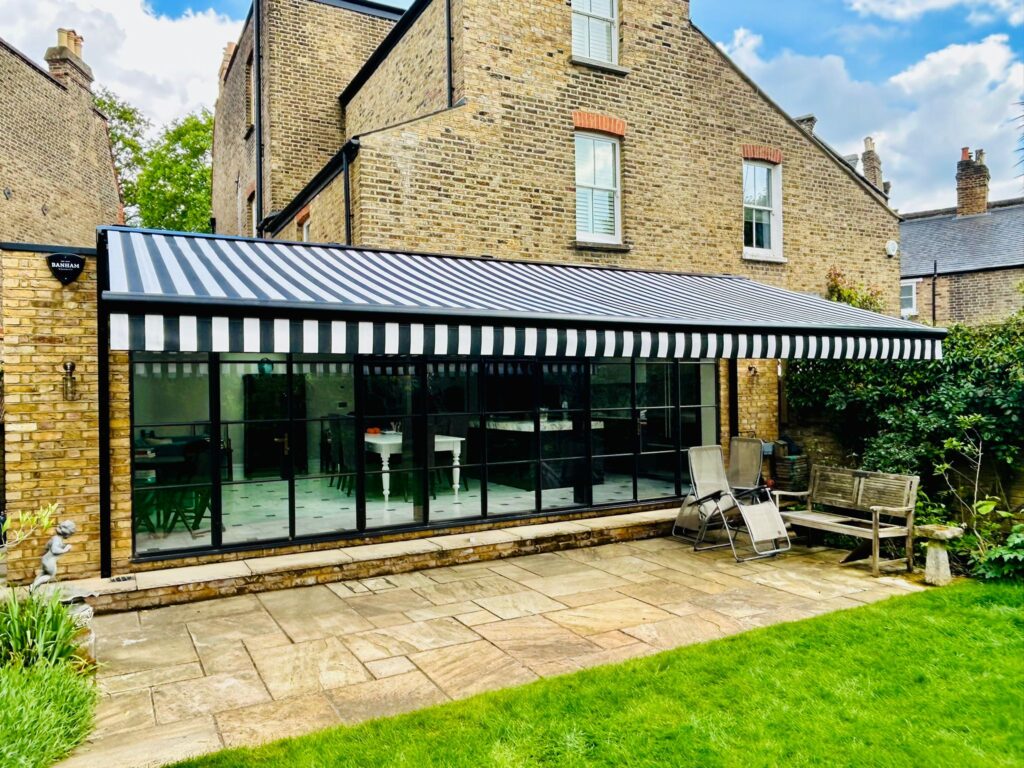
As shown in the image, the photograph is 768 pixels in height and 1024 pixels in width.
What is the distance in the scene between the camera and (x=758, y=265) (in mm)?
12867

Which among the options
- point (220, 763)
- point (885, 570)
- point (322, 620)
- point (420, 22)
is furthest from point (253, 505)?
point (420, 22)

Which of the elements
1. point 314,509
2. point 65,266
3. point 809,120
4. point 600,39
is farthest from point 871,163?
point 65,266

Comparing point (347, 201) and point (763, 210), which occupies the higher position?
point (763, 210)

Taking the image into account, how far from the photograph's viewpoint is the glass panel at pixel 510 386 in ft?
30.3

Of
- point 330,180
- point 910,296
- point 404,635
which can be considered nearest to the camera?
point 404,635

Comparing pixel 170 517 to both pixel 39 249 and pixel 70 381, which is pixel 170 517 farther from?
pixel 39 249

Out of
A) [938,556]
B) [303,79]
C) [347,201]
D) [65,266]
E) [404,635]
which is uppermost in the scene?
[303,79]

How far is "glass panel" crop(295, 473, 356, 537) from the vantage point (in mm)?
8023

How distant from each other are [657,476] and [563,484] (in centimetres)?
166

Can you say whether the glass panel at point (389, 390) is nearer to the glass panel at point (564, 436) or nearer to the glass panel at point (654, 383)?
the glass panel at point (564, 436)

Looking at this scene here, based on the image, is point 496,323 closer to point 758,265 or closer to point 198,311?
point 198,311

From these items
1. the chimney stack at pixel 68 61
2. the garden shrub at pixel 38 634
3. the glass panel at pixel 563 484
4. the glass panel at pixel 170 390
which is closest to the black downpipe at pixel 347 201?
the glass panel at pixel 170 390

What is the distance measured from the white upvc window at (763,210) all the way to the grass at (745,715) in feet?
28.7

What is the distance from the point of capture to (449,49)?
1048 cm
